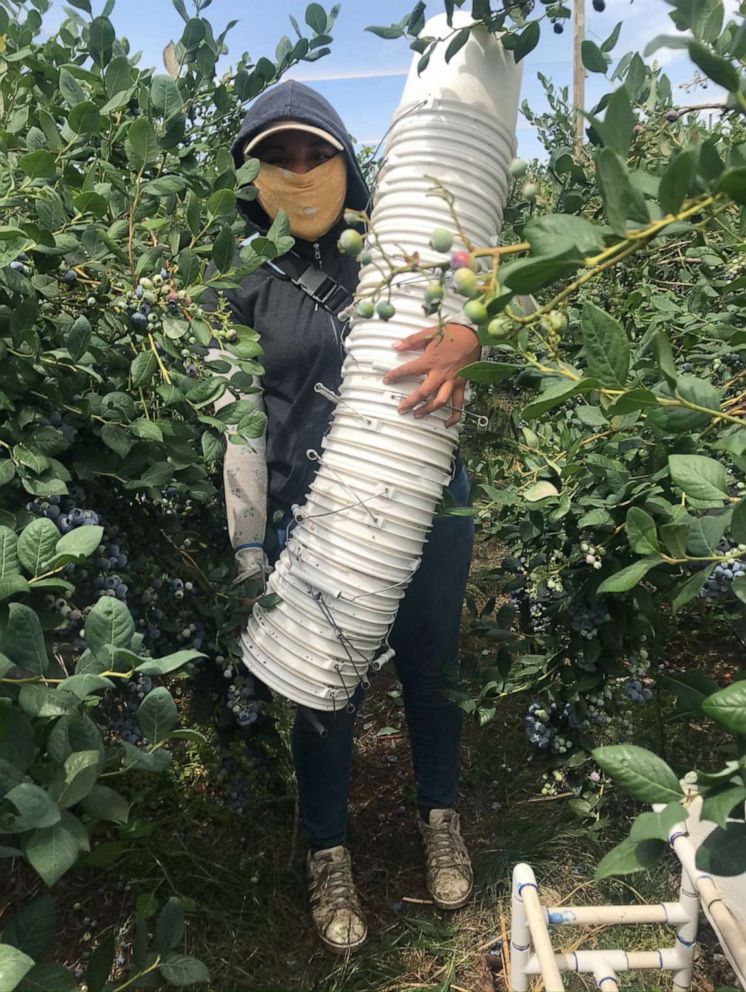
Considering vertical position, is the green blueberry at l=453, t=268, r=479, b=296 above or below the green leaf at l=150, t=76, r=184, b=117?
below

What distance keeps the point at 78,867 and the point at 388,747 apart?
135cm

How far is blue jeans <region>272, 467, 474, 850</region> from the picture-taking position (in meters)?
1.57

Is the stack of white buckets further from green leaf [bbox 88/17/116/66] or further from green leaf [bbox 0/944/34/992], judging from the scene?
green leaf [bbox 0/944/34/992]

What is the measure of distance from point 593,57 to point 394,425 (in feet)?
1.96

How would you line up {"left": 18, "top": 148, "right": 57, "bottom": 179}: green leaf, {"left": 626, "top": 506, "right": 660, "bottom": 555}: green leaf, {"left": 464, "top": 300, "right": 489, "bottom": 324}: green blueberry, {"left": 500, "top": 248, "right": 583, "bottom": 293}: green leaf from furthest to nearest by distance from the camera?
{"left": 18, "top": 148, "right": 57, "bottom": 179}: green leaf → {"left": 626, "top": 506, "right": 660, "bottom": 555}: green leaf → {"left": 464, "top": 300, "right": 489, "bottom": 324}: green blueberry → {"left": 500, "top": 248, "right": 583, "bottom": 293}: green leaf

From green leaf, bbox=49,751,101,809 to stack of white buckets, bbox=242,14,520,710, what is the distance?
499 mm

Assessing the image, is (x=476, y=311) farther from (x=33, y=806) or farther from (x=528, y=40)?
(x=528, y=40)

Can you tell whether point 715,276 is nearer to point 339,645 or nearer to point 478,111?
point 478,111

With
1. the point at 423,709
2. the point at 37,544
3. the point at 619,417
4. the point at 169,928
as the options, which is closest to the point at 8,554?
the point at 37,544

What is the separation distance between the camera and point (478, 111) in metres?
1.15

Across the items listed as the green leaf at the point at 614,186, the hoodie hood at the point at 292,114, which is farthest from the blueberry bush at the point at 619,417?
the hoodie hood at the point at 292,114

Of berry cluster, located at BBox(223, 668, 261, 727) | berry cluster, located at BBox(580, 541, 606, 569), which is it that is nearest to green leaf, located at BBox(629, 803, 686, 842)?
berry cluster, located at BBox(580, 541, 606, 569)

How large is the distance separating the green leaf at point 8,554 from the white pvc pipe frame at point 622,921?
2.65ft

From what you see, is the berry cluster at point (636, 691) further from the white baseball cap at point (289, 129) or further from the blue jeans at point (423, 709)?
the white baseball cap at point (289, 129)
